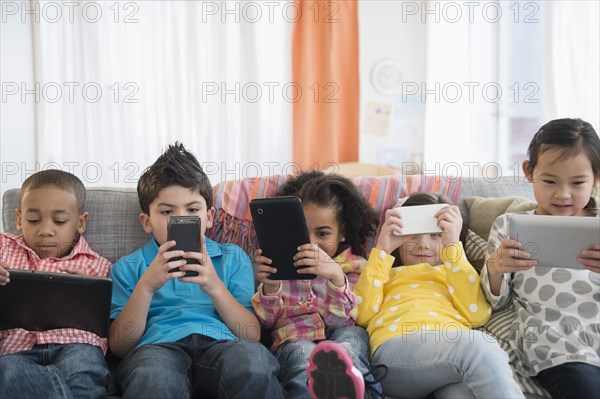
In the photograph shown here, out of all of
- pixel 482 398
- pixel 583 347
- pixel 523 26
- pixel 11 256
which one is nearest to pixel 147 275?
pixel 11 256

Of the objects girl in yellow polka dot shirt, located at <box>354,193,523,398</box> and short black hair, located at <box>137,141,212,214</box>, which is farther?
short black hair, located at <box>137,141,212,214</box>

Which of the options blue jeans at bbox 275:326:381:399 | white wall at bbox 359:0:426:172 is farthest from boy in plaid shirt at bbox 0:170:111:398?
white wall at bbox 359:0:426:172

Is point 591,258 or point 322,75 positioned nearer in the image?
point 591,258

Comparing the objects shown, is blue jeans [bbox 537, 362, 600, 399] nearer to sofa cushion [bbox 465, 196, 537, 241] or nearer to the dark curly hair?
sofa cushion [bbox 465, 196, 537, 241]

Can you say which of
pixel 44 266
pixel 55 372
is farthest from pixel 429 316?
pixel 44 266

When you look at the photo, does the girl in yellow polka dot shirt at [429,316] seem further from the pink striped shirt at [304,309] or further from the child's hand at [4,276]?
the child's hand at [4,276]

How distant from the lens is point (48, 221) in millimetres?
1802

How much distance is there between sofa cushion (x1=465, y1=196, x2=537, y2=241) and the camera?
1938mm

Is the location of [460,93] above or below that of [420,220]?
above

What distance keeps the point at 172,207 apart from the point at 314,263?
44 centimetres

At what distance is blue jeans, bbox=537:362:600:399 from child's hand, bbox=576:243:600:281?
8.8 inches

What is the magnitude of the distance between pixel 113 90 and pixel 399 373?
120 inches

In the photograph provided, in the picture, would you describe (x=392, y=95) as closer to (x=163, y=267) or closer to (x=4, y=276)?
(x=163, y=267)

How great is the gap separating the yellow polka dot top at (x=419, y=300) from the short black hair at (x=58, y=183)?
819 millimetres
